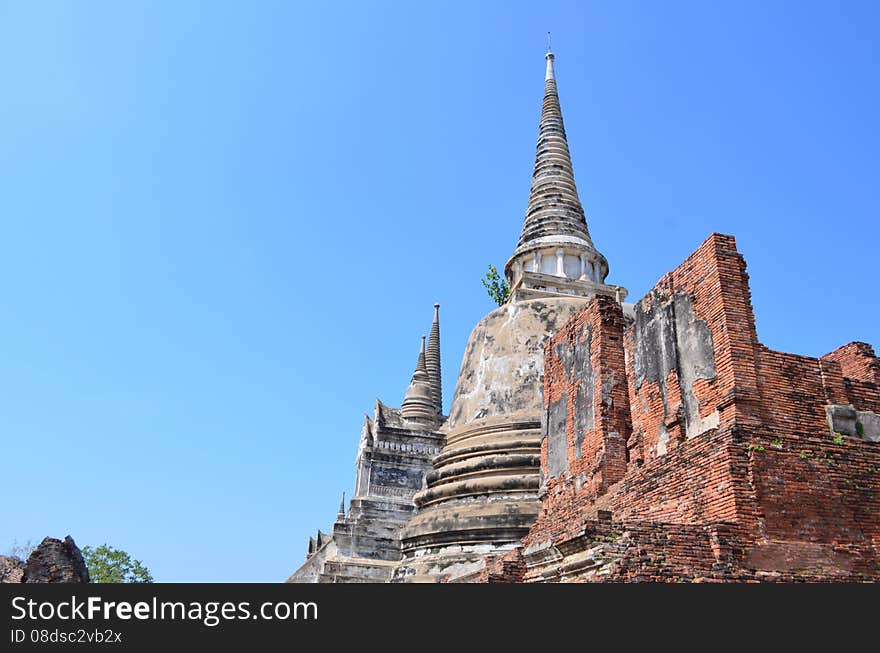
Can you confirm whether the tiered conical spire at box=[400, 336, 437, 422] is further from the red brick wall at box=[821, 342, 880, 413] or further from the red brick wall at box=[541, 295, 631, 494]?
the red brick wall at box=[821, 342, 880, 413]

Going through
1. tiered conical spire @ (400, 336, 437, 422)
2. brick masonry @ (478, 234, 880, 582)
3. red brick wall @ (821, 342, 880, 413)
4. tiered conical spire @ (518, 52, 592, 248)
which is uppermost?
tiered conical spire @ (518, 52, 592, 248)

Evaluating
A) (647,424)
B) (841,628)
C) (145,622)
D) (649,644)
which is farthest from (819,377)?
(145,622)

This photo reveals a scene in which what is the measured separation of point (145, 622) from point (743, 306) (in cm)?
742

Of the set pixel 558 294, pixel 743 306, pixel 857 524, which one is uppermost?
pixel 558 294

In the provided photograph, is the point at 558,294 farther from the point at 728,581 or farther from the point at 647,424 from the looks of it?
the point at 728,581

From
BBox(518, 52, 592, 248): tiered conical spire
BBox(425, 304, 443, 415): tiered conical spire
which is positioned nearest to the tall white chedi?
BBox(518, 52, 592, 248): tiered conical spire

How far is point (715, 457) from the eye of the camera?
8.86 metres

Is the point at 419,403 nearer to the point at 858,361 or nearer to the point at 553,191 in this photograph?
the point at 553,191

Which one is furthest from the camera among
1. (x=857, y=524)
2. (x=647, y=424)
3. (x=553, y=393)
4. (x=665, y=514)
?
(x=553, y=393)

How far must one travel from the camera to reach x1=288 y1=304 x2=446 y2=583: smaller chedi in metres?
22.7

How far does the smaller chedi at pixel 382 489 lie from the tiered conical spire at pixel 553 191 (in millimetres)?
8277

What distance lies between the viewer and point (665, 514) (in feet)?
30.9

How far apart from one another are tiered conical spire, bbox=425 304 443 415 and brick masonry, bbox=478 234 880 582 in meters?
22.9

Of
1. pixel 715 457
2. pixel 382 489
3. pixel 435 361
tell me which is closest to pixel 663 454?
pixel 715 457
